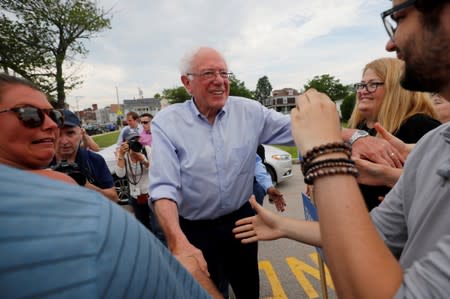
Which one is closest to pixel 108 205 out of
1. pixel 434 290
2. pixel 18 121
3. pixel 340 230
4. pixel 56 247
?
pixel 56 247

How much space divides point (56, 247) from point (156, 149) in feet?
5.03

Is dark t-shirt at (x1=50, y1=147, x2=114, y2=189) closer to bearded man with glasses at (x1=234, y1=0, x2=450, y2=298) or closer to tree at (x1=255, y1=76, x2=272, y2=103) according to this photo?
bearded man with glasses at (x1=234, y1=0, x2=450, y2=298)

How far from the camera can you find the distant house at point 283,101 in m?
1.94

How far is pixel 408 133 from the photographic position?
6.42ft

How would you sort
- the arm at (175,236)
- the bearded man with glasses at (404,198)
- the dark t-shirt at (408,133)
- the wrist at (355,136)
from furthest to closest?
the dark t-shirt at (408,133)
the wrist at (355,136)
the arm at (175,236)
the bearded man with glasses at (404,198)

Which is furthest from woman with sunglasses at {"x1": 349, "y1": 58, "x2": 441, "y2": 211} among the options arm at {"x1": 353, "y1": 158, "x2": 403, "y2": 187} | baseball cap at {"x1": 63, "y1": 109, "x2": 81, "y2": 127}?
baseball cap at {"x1": 63, "y1": 109, "x2": 81, "y2": 127}

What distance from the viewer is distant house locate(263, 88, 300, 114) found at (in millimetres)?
1940

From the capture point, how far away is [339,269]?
0.69 metres

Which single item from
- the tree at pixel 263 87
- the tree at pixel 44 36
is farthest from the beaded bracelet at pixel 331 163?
the tree at pixel 263 87

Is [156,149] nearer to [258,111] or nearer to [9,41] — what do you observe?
[258,111]

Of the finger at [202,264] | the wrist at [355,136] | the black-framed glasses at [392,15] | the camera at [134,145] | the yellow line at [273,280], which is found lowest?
the yellow line at [273,280]

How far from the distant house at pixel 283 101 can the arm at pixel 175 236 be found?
0.77 metres

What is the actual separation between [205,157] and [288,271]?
2.25 metres

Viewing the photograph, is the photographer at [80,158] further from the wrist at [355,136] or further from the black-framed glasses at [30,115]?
the wrist at [355,136]
